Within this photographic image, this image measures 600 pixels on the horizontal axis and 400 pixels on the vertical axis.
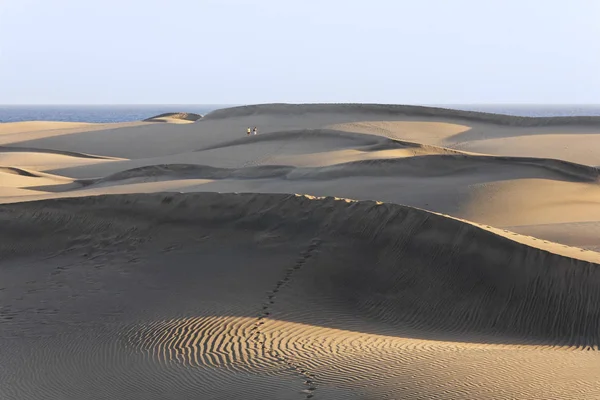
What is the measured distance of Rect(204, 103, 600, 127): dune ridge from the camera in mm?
26469

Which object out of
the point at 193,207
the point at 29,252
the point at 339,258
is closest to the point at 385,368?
the point at 339,258

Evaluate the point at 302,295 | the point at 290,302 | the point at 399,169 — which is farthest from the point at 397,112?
the point at 290,302

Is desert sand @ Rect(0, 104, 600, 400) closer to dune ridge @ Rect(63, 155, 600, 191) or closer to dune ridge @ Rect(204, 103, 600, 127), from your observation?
dune ridge @ Rect(63, 155, 600, 191)

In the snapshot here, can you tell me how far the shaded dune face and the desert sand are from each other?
0.02m

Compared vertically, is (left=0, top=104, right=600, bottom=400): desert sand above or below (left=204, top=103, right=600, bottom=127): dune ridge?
below

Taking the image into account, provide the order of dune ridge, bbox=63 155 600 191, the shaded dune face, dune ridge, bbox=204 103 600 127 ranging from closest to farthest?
the shaded dune face, dune ridge, bbox=63 155 600 191, dune ridge, bbox=204 103 600 127

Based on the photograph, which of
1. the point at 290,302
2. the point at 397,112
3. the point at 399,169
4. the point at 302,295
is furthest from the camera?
the point at 397,112

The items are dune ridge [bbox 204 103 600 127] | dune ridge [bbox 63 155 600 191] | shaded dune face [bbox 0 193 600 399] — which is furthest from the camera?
dune ridge [bbox 204 103 600 127]

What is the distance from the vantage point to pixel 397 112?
28.3 metres

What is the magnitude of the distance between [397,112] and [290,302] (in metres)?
22.3

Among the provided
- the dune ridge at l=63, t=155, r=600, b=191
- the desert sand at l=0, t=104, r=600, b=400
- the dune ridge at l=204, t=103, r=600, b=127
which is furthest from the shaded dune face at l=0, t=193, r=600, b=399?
the dune ridge at l=204, t=103, r=600, b=127

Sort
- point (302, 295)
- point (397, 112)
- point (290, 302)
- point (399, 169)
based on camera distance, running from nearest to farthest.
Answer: point (290, 302) → point (302, 295) → point (399, 169) → point (397, 112)

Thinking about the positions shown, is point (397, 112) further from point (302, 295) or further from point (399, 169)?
point (302, 295)

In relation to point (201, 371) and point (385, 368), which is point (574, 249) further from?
point (201, 371)
